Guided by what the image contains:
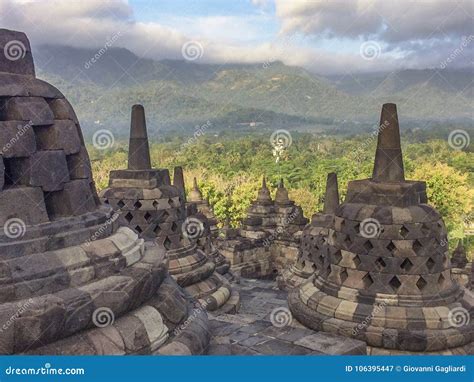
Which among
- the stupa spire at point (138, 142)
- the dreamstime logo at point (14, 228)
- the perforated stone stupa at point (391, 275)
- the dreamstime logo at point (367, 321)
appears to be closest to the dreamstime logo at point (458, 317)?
the perforated stone stupa at point (391, 275)

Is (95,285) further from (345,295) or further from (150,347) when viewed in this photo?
(345,295)

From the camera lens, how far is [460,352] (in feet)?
19.7

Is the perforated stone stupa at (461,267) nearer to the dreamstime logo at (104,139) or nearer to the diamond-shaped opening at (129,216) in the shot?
the diamond-shaped opening at (129,216)

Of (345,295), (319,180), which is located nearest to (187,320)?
(345,295)

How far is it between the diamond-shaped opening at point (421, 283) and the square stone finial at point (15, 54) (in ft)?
18.1

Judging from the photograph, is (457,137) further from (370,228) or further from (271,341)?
(271,341)

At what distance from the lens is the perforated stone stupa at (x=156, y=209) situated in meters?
9.07

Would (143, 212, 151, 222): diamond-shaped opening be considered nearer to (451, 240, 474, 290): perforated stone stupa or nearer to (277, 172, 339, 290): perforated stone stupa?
(277, 172, 339, 290): perforated stone stupa

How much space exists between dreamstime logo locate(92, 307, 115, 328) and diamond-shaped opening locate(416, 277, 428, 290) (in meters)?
4.52

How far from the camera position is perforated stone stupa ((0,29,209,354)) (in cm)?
323

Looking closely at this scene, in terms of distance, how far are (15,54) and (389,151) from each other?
16.7ft

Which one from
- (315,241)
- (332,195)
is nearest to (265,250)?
(315,241)

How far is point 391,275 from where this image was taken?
6277mm

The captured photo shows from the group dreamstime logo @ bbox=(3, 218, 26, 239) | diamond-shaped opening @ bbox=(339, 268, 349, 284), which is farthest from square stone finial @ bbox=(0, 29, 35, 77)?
diamond-shaped opening @ bbox=(339, 268, 349, 284)
